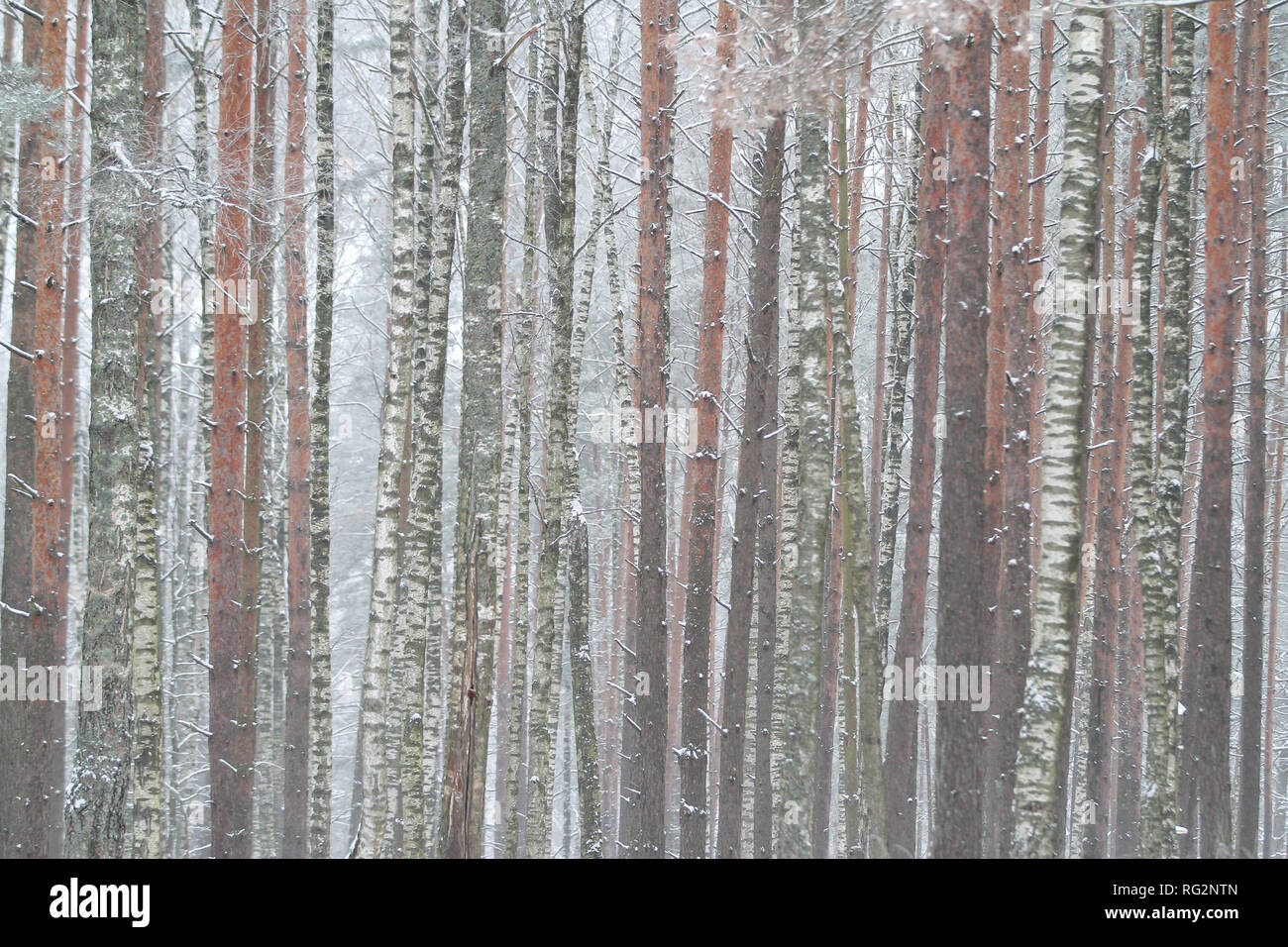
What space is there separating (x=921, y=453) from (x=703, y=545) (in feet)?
10.6

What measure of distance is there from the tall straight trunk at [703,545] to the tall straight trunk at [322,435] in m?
3.93

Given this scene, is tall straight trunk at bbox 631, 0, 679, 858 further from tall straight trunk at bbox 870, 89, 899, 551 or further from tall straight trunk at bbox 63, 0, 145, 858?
tall straight trunk at bbox 870, 89, 899, 551

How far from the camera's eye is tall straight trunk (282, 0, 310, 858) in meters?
13.2

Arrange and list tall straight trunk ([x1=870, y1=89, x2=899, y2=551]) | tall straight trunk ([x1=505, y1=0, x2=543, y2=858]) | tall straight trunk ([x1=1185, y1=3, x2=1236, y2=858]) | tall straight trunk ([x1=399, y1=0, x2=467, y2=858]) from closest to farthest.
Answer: tall straight trunk ([x1=399, y1=0, x2=467, y2=858]) < tall straight trunk ([x1=1185, y1=3, x2=1236, y2=858]) < tall straight trunk ([x1=505, y1=0, x2=543, y2=858]) < tall straight trunk ([x1=870, y1=89, x2=899, y2=551])

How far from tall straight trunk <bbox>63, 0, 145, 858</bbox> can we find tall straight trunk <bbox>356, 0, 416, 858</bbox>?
219cm

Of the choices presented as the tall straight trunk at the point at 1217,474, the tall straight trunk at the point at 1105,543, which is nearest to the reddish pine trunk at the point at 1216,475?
the tall straight trunk at the point at 1217,474

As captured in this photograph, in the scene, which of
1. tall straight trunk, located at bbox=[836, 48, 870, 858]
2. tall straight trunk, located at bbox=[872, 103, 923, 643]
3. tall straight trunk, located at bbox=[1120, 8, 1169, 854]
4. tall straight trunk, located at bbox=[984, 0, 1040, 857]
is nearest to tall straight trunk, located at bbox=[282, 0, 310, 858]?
tall straight trunk, located at bbox=[836, 48, 870, 858]

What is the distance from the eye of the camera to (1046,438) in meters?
6.60

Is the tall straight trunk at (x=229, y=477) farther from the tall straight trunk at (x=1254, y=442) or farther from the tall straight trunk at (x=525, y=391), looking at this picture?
the tall straight trunk at (x=1254, y=442)

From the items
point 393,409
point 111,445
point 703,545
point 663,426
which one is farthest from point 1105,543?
point 111,445

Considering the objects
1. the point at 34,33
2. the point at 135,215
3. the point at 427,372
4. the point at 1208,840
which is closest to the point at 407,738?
the point at 427,372

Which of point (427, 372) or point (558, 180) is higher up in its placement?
point (558, 180)

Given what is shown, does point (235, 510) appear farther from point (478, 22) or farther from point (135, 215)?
point (478, 22)
